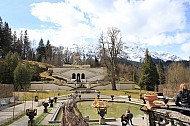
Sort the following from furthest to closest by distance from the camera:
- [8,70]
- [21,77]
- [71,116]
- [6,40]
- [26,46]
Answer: [26,46] < [6,40] < [8,70] < [21,77] < [71,116]

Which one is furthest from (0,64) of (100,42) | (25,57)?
(25,57)

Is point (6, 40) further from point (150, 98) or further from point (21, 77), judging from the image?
point (150, 98)

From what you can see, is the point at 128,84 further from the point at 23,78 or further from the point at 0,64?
the point at 0,64

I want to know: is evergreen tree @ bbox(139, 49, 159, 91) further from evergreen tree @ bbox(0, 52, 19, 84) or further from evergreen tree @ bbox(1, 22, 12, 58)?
evergreen tree @ bbox(1, 22, 12, 58)

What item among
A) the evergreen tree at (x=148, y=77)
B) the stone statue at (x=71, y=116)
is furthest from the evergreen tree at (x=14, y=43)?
the stone statue at (x=71, y=116)

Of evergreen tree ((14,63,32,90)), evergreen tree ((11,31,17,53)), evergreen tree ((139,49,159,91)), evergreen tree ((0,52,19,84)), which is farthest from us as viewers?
evergreen tree ((11,31,17,53))

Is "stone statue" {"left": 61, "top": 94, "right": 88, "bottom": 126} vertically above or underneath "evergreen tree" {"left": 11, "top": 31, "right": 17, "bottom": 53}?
underneath

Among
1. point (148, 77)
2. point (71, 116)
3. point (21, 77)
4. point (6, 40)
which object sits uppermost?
point (6, 40)

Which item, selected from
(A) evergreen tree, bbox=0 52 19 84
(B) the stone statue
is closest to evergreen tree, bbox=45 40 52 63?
(A) evergreen tree, bbox=0 52 19 84

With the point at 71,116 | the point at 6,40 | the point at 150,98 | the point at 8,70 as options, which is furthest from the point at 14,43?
the point at 150,98

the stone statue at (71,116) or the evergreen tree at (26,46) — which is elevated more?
the evergreen tree at (26,46)

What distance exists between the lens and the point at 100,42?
56312 millimetres

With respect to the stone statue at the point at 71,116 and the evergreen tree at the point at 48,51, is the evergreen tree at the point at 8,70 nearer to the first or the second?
the evergreen tree at the point at 48,51

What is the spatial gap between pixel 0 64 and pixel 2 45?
31.4 meters
